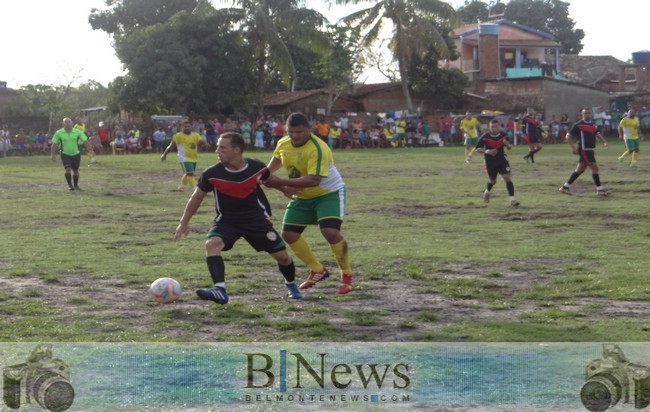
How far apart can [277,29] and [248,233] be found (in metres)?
43.0

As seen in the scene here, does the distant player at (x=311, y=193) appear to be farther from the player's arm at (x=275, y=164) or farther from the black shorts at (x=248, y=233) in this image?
the black shorts at (x=248, y=233)

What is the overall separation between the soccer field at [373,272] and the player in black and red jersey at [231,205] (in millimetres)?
509

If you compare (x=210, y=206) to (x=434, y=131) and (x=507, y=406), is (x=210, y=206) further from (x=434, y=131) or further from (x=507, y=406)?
(x=434, y=131)

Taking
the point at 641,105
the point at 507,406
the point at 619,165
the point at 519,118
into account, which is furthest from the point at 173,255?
the point at 641,105

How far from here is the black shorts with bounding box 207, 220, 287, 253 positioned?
9305 millimetres

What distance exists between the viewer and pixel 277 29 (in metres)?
51.4

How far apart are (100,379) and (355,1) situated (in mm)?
49629

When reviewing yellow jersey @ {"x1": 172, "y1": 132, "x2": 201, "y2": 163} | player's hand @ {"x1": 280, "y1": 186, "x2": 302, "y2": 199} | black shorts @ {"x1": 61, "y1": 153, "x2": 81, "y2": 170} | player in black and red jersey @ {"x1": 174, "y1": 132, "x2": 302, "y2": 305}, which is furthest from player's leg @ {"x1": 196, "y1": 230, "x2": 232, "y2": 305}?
black shorts @ {"x1": 61, "y1": 153, "x2": 81, "y2": 170}

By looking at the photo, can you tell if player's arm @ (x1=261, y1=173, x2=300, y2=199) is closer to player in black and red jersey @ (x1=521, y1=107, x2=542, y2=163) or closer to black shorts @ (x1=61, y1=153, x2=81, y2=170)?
black shorts @ (x1=61, y1=153, x2=81, y2=170)

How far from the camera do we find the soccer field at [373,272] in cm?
834

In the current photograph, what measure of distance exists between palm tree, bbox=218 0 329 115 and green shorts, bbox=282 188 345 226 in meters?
40.0

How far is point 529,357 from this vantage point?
708 cm

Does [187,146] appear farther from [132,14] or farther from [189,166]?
[132,14]

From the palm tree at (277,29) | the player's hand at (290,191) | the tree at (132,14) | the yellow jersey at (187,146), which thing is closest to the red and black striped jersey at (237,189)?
the player's hand at (290,191)
